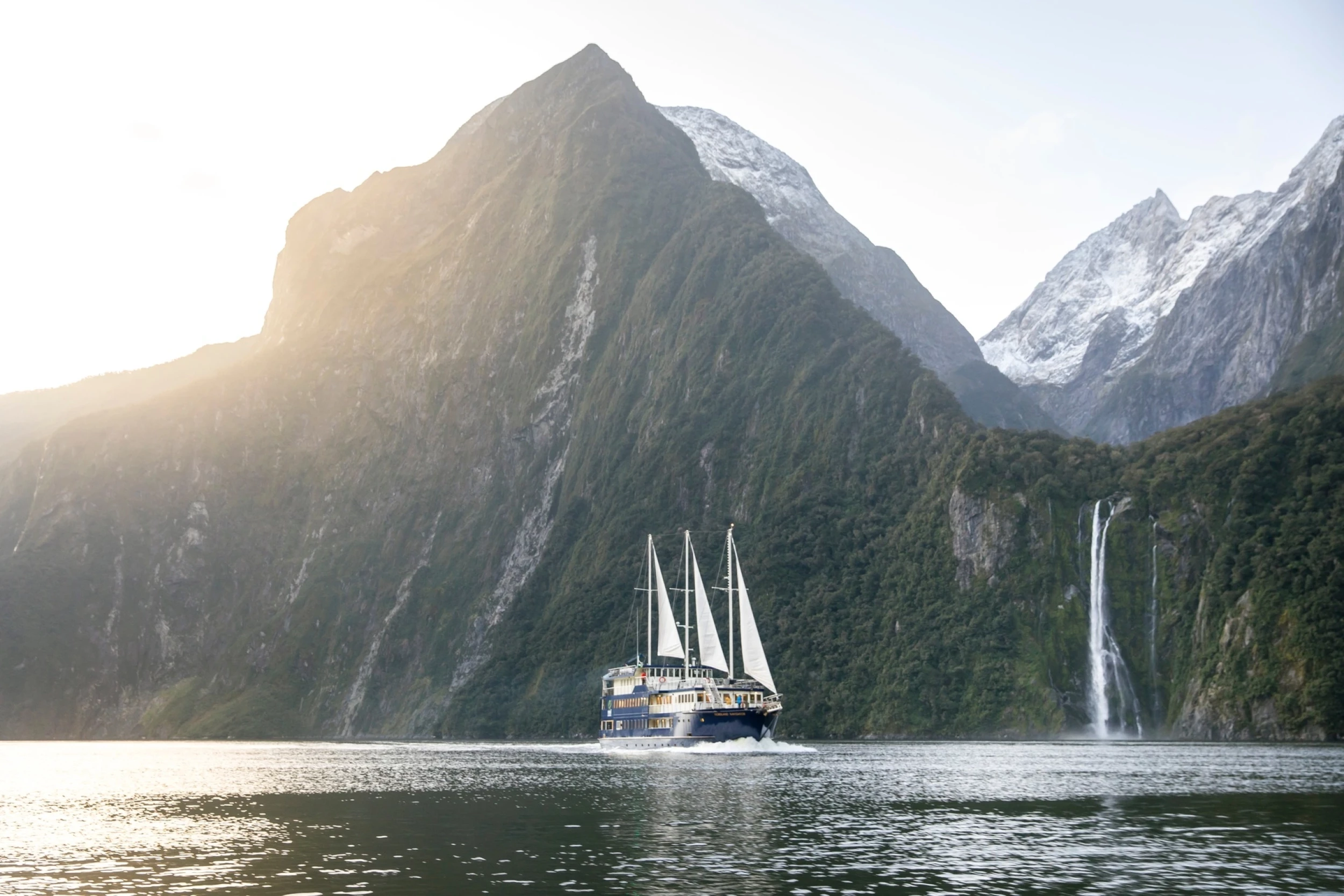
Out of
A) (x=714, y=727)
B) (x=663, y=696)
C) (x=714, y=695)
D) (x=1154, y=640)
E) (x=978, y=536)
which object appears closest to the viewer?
(x=714, y=695)

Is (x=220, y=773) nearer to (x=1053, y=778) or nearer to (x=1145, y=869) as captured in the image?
(x=1053, y=778)

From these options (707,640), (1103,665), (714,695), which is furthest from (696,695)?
(1103,665)

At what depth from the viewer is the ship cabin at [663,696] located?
141m

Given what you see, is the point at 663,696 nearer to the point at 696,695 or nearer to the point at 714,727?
the point at 696,695

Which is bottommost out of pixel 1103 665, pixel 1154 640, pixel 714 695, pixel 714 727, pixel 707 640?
pixel 714 727

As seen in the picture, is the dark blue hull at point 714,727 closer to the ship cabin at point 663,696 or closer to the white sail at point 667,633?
the ship cabin at point 663,696

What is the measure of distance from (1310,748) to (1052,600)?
51.2m

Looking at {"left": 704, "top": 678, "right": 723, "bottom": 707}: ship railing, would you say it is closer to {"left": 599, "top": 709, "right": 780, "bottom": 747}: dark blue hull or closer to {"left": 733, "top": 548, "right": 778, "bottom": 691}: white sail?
{"left": 599, "top": 709, "right": 780, "bottom": 747}: dark blue hull

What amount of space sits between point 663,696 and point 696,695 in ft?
24.5

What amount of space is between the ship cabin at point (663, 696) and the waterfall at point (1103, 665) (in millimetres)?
44202

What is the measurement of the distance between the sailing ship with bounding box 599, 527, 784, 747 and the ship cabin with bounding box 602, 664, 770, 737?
0.26 feet

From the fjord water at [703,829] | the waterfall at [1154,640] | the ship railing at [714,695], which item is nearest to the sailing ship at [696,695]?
the ship railing at [714,695]

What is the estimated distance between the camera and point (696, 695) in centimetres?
14225

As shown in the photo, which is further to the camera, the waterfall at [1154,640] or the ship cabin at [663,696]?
the waterfall at [1154,640]
